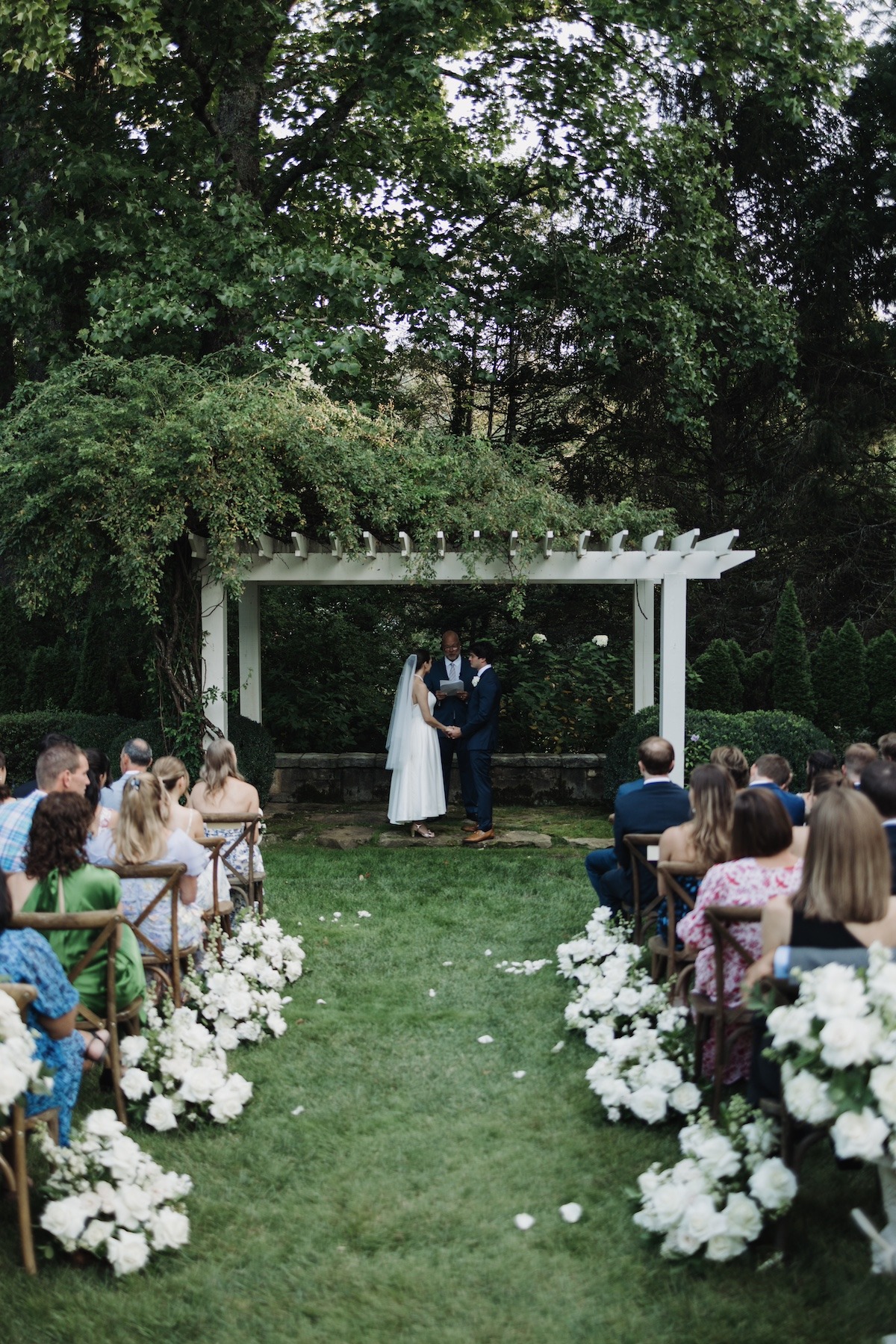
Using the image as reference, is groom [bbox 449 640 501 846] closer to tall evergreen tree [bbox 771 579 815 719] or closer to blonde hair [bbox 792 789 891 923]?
tall evergreen tree [bbox 771 579 815 719]

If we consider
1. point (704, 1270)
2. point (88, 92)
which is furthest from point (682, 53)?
point (704, 1270)

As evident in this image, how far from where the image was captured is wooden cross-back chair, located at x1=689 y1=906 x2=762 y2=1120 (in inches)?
153

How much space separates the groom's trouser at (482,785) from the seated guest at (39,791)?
5191 mm

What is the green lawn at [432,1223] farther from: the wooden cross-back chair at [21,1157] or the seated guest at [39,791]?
the seated guest at [39,791]

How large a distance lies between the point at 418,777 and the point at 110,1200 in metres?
7.23

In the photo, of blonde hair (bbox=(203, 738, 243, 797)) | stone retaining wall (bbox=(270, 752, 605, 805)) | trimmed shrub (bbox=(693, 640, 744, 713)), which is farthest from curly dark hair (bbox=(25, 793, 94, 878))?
trimmed shrub (bbox=(693, 640, 744, 713))

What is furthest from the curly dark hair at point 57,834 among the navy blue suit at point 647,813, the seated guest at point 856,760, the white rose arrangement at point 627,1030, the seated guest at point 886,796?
the seated guest at point 856,760

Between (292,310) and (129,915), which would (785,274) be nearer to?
(292,310)

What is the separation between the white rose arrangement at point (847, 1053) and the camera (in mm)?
2869

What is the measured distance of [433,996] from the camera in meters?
5.89

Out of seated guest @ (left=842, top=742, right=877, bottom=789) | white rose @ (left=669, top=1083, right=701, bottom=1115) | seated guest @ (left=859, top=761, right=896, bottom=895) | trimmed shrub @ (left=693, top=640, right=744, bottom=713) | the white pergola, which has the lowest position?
white rose @ (left=669, top=1083, right=701, bottom=1115)

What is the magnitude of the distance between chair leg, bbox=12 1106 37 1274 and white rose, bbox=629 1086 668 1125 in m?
2.01

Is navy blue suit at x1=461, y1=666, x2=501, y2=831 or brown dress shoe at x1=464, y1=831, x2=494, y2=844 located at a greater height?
navy blue suit at x1=461, y1=666, x2=501, y2=831

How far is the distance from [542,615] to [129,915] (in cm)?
1194
